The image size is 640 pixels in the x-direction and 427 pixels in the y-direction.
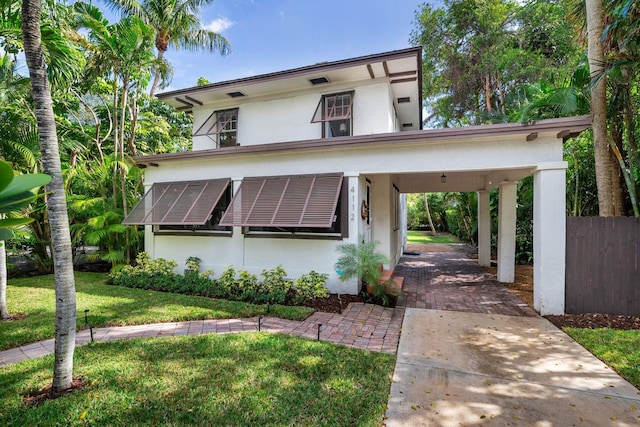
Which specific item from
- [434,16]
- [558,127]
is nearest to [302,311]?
[558,127]

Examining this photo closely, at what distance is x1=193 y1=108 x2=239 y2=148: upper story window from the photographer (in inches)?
441

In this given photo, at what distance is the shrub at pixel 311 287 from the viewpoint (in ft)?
24.8

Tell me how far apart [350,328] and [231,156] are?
20.0 ft

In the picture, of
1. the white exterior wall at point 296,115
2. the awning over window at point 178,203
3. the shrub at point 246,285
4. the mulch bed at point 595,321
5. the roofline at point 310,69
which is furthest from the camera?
the white exterior wall at point 296,115

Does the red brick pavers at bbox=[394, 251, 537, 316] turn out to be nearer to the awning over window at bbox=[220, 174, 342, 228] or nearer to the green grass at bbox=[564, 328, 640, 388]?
the green grass at bbox=[564, 328, 640, 388]

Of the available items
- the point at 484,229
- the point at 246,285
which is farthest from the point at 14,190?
the point at 484,229

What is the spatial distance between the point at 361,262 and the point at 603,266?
509 centimetres

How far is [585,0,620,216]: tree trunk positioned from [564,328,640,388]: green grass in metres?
2.75

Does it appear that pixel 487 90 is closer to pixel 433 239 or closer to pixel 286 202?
pixel 433 239

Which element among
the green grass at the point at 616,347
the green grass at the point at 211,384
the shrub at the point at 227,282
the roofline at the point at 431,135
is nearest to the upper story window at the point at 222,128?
the roofline at the point at 431,135

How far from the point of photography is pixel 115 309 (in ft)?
22.1

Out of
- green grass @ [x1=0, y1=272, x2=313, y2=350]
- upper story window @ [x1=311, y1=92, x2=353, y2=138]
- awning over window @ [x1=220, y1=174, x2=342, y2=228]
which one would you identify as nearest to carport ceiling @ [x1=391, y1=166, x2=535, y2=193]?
upper story window @ [x1=311, y1=92, x2=353, y2=138]

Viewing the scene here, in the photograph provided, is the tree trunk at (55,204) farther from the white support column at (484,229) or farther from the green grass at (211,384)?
the white support column at (484,229)

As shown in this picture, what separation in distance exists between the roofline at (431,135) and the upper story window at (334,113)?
6.93ft
